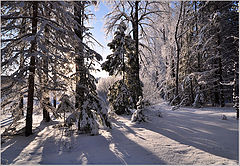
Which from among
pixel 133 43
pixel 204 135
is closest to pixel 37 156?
pixel 204 135

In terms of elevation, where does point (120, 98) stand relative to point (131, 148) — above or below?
above

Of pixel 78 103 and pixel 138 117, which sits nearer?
pixel 78 103

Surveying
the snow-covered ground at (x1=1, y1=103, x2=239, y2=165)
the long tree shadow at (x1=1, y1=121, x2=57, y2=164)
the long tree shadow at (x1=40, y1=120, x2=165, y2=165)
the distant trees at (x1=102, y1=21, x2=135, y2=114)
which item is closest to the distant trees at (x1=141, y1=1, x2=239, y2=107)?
the distant trees at (x1=102, y1=21, x2=135, y2=114)

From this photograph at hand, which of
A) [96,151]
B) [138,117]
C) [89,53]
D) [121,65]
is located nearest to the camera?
[96,151]

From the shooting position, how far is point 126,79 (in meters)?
9.83

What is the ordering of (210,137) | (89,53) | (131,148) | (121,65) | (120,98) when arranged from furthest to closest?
(121,65)
(120,98)
(89,53)
(210,137)
(131,148)

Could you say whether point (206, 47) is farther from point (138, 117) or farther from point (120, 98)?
point (138, 117)

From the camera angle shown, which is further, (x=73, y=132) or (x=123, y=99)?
(x=123, y=99)

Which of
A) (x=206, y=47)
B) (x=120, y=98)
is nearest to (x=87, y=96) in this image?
(x=120, y=98)

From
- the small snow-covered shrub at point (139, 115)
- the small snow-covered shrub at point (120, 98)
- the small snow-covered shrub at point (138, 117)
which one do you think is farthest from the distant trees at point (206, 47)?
the small snow-covered shrub at point (138, 117)

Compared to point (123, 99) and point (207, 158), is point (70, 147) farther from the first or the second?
point (123, 99)

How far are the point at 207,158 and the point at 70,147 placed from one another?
11.8ft

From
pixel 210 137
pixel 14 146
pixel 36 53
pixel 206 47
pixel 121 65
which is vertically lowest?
pixel 14 146

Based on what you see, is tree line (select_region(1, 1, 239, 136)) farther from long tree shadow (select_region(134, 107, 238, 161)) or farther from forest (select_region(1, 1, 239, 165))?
long tree shadow (select_region(134, 107, 238, 161))
